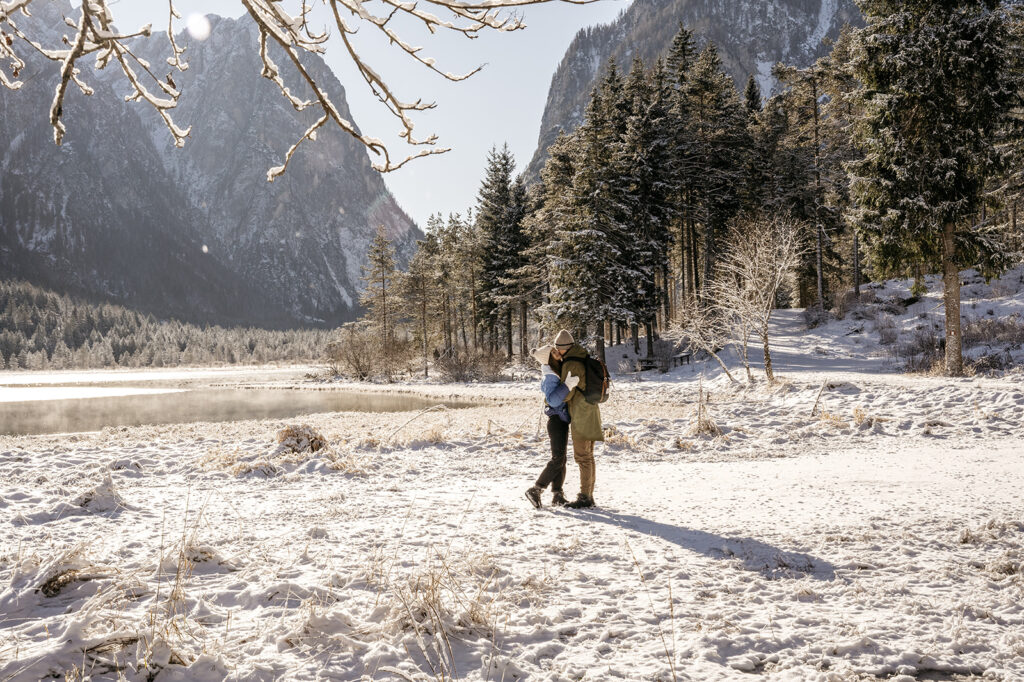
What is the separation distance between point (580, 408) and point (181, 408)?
2379cm

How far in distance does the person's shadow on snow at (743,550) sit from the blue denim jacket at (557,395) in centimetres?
124

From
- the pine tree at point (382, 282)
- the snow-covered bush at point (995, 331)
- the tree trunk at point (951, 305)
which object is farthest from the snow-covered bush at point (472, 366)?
the snow-covered bush at point (995, 331)

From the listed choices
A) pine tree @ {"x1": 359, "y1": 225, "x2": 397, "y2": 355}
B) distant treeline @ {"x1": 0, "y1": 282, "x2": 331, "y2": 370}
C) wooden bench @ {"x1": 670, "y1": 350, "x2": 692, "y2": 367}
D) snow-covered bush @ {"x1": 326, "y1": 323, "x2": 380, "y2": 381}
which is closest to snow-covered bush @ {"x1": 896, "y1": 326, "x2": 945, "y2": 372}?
wooden bench @ {"x1": 670, "y1": 350, "x2": 692, "y2": 367}

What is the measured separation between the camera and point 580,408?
6.23 meters

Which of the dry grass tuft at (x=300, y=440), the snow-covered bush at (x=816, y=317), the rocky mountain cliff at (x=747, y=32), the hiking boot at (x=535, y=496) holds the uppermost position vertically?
the rocky mountain cliff at (x=747, y=32)

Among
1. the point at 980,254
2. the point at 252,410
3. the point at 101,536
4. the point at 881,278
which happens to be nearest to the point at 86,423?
the point at 252,410

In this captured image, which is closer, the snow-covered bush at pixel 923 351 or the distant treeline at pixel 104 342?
the snow-covered bush at pixel 923 351

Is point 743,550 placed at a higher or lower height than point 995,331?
lower

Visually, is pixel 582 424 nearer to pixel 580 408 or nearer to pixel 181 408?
pixel 580 408

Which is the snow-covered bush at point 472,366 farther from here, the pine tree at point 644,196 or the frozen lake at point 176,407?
the pine tree at point 644,196

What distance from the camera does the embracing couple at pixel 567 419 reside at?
616cm

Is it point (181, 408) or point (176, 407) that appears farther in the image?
point (176, 407)

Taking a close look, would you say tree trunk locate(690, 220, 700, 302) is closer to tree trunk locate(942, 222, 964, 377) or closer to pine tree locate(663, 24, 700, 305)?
pine tree locate(663, 24, 700, 305)

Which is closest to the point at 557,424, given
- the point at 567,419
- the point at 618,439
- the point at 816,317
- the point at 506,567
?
the point at 567,419
